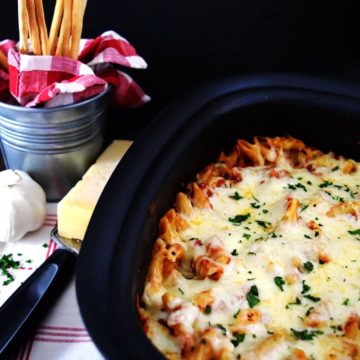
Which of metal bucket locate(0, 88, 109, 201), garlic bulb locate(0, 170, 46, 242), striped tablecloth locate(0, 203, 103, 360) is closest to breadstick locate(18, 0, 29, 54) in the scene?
metal bucket locate(0, 88, 109, 201)

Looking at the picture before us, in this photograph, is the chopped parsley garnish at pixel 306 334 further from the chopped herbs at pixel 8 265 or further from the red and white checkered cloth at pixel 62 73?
the red and white checkered cloth at pixel 62 73

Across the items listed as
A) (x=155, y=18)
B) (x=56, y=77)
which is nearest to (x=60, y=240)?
(x=56, y=77)

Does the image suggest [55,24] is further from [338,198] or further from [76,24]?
[338,198]

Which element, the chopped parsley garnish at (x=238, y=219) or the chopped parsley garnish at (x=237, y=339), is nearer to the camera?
the chopped parsley garnish at (x=237, y=339)

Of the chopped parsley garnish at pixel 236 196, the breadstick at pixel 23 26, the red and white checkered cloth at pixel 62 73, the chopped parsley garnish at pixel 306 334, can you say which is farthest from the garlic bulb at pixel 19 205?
A: the chopped parsley garnish at pixel 306 334

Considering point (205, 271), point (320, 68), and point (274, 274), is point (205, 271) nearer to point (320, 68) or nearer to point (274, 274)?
point (274, 274)

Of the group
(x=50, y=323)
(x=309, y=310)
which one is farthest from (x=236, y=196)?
(x=50, y=323)

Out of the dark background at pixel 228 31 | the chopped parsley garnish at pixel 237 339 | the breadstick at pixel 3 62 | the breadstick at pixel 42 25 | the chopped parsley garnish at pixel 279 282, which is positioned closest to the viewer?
the chopped parsley garnish at pixel 237 339

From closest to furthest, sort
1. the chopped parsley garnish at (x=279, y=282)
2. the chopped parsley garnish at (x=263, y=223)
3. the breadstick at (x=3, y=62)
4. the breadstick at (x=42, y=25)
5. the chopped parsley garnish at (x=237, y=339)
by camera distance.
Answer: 1. the chopped parsley garnish at (x=237, y=339)
2. the chopped parsley garnish at (x=279, y=282)
3. the chopped parsley garnish at (x=263, y=223)
4. the breadstick at (x=42, y=25)
5. the breadstick at (x=3, y=62)

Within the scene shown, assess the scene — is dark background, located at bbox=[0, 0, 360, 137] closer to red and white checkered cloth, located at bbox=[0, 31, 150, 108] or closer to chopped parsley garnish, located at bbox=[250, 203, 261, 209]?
red and white checkered cloth, located at bbox=[0, 31, 150, 108]
